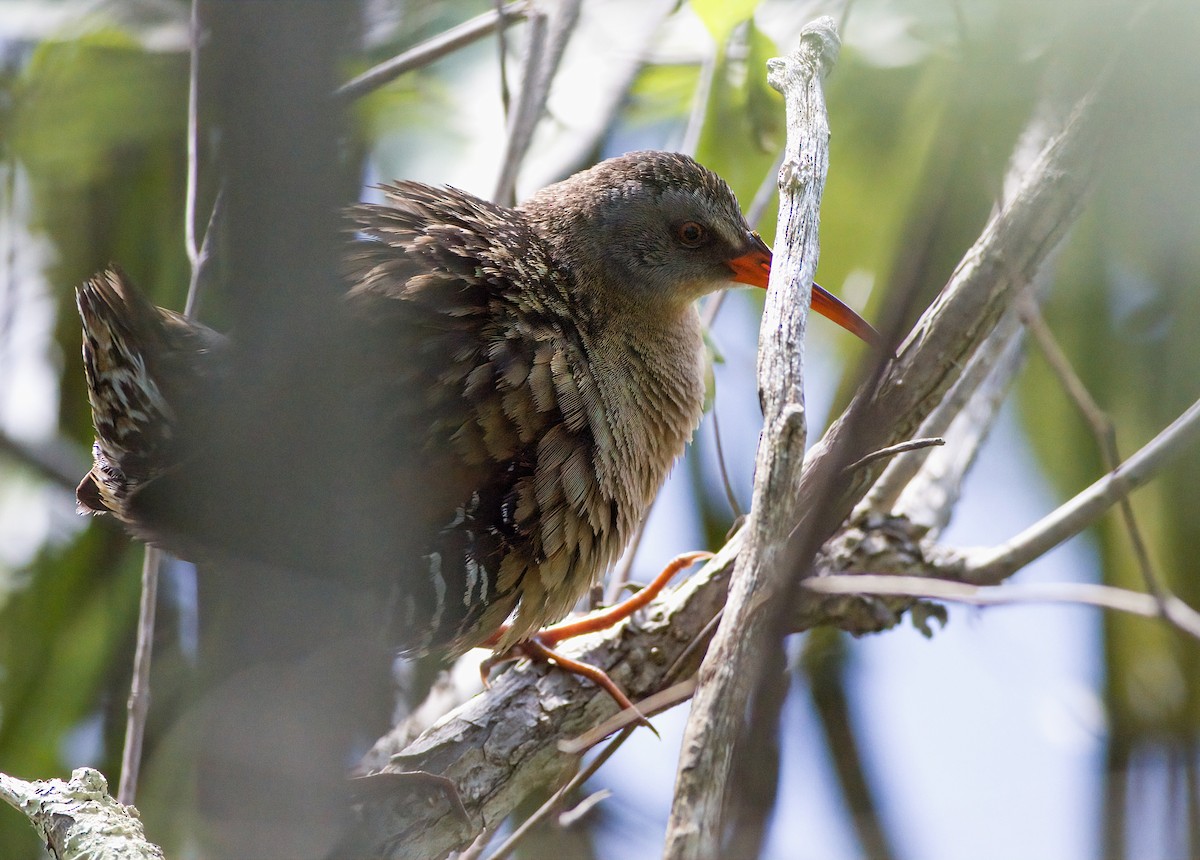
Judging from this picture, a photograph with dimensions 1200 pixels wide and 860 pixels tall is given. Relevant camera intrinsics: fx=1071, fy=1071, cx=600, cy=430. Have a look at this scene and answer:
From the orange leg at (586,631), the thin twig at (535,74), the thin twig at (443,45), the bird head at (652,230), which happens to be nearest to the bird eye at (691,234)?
the bird head at (652,230)

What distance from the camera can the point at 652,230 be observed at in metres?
2.96

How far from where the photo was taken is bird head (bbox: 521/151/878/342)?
290 centimetres

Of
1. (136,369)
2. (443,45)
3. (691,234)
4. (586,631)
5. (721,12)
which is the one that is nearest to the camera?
(136,369)

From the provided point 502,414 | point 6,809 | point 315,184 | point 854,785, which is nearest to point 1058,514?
point 502,414

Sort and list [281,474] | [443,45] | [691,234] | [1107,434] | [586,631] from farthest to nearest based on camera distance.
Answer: [691,234] → [443,45] → [586,631] → [1107,434] → [281,474]

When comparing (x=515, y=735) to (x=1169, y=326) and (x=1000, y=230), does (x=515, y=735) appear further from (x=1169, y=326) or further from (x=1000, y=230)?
(x=1169, y=326)

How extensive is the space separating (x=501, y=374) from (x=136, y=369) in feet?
2.45

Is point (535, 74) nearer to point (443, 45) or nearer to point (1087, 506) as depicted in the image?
point (443, 45)

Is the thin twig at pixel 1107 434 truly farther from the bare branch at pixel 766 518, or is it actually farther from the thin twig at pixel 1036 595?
the bare branch at pixel 766 518

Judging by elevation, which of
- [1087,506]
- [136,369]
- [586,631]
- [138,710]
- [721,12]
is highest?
[721,12]

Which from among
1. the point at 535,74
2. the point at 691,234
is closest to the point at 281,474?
the point at 535,74

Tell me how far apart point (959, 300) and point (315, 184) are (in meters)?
1.60

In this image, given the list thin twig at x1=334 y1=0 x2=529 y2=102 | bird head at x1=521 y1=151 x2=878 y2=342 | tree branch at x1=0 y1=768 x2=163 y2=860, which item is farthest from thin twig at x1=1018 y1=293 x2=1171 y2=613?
tree branch at x1=0 y1=768 x2=163 y2=860

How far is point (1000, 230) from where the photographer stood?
2.12 m
